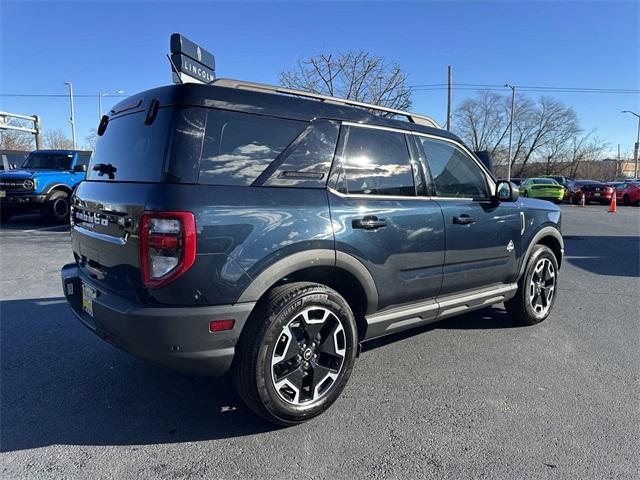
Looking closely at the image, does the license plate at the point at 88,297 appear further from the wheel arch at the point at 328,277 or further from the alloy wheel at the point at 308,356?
the alloy wheel at the point at 308,356

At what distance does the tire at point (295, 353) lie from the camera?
261 centimetres

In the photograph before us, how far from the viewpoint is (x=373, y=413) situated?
299 cm

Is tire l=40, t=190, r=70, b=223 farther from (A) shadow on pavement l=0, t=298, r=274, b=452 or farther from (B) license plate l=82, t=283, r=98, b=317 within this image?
(B) license plate l=82, t=283, r=98, b=317

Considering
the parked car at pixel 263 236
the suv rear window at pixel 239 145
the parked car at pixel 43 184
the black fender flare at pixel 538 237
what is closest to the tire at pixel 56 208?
the parked car at pixel 43 184

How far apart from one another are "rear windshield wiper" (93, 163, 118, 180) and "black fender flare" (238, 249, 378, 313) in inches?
48.0

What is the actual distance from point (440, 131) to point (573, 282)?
4.33m

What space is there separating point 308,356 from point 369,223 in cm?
96

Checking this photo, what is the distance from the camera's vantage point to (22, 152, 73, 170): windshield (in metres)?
13.0

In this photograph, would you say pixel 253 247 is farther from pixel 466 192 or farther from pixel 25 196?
pixel 25 196

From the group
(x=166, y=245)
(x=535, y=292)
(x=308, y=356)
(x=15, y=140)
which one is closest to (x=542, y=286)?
(x=535, y=292)

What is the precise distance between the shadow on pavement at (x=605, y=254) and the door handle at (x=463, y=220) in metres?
4.95

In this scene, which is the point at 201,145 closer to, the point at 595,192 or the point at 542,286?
the point at 542,286

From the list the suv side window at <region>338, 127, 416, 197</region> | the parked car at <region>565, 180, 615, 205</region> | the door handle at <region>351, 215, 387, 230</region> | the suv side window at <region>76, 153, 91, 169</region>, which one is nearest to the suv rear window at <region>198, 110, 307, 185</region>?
the suv side window at <region>338, 127, 416, 197</region>

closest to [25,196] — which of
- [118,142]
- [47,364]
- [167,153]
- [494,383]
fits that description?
[47,364]
